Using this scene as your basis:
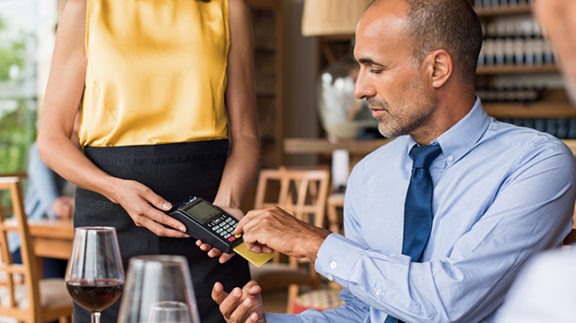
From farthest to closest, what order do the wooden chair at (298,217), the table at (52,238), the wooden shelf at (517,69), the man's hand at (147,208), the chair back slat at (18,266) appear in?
the wooden shelf at (517,69), the wooden chair at (298,217), the table at (52,238), the chair back slat at (18,266), the man's hand at (147,208)

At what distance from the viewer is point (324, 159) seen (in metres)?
7.05

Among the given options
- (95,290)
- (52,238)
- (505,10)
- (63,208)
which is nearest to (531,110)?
(505,10)

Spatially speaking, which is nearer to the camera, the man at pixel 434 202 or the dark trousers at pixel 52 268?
the man at pixel 434 202

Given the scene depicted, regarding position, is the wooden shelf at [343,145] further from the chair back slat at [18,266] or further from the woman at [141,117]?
the woman at [141,117]

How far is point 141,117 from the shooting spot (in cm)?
174

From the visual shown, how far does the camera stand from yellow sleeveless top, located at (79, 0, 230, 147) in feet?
5.66

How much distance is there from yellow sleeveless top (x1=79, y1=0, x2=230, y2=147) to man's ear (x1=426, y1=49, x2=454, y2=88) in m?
0.47

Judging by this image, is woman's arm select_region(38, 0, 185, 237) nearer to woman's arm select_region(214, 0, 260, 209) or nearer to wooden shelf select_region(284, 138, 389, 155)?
woman's arm select_region(214, 0, 260, 209)

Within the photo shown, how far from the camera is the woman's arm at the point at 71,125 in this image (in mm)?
1688

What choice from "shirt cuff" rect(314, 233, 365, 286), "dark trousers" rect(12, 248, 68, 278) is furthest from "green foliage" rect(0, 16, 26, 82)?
"shirt cuff" rect(314, 233, 365, 286)

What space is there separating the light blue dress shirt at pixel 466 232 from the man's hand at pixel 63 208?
2343mm

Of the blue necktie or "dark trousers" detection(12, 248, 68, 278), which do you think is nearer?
the blue necktie

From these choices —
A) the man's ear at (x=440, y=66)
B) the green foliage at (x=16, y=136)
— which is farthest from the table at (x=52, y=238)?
the green foliage at (x=16, y=136)

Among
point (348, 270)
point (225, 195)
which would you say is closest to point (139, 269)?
point (348, 270)
